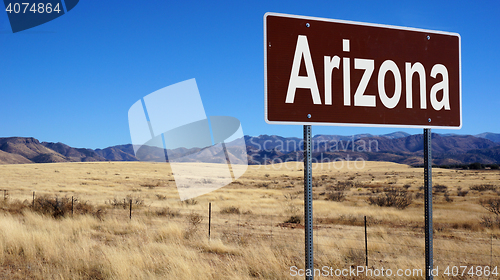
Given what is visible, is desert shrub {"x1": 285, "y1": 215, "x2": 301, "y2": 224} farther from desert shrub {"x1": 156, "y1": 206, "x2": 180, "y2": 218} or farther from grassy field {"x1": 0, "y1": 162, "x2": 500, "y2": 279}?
desert shrub {"x1": 156, "y1": 206, "x2": 180, "y2": 218}

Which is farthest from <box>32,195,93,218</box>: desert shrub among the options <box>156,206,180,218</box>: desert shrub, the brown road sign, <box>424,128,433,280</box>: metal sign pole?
<box>424,128,433,280</box>: metal sign pole

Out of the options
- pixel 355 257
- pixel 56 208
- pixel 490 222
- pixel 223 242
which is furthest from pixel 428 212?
pixel 56 208

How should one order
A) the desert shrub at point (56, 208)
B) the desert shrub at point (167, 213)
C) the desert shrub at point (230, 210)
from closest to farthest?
the desert shrub at point (56, 208) → the desert shrub at point (167, 213) → the desert shrub at point (230, 210)

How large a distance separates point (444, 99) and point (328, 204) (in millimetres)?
18692

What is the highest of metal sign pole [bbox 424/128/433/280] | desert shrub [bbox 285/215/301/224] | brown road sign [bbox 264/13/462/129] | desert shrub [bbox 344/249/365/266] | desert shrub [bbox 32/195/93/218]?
brown road sign [bbox 264/13/462/129]

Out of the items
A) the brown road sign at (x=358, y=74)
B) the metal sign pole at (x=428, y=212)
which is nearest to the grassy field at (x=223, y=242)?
the metal sign pole at (x=428, y=212)

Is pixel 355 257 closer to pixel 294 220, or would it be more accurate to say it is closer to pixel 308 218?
pixel 308 218

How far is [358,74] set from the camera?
3.16m

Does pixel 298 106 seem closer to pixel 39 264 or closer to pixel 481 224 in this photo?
pixel 39 264

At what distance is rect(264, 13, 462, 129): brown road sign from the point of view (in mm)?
2916

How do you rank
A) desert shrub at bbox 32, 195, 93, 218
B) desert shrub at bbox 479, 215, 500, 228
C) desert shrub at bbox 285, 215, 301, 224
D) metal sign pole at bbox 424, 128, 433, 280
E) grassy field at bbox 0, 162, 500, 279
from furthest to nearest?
1. desert shrub at bbox 285, 215, 301, 224
2. desert shrub at bbox 32, 195, 93, 218
3. desert shrub at bbox 479, 215, 500, 228
4. grassy field at bbox 0, 162, 500, 279
5. metal sign pole at bbox 424, 128, 433, 280

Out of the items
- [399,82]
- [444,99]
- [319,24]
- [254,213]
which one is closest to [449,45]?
[444,99]

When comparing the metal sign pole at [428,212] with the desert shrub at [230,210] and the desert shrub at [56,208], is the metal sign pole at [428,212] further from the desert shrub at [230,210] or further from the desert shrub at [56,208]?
the desert shrub at [230,210]

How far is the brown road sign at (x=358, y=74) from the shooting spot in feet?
9.57
